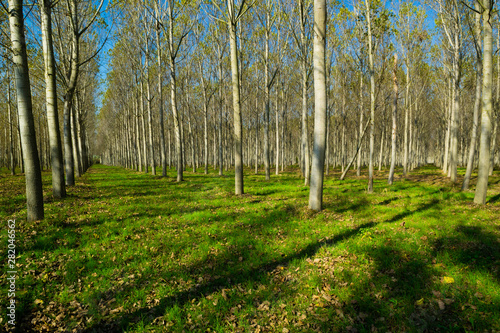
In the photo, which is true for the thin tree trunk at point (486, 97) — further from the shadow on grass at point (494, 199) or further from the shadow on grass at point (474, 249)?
the shadow on grass at point (474, 249)

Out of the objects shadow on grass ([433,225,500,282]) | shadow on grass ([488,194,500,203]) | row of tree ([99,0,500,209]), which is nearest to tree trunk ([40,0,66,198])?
row of tree ([99,0,500,209])

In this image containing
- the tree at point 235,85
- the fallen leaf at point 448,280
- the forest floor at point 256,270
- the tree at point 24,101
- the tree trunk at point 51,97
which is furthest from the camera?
the tree at point 235,85

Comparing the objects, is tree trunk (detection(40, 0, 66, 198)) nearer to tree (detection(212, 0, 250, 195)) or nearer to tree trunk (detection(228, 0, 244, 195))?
tree (detection(212, 0, 250, 195))

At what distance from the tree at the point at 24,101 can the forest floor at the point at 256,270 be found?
3.68 feet

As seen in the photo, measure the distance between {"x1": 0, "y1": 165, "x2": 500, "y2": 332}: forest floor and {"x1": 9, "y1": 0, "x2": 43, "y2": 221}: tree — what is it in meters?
1.12

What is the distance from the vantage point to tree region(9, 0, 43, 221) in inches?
221

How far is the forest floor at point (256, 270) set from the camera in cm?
336

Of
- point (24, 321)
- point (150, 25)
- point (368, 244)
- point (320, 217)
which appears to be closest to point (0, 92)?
point (150, 25)

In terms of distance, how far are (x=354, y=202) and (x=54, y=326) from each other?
358 inches

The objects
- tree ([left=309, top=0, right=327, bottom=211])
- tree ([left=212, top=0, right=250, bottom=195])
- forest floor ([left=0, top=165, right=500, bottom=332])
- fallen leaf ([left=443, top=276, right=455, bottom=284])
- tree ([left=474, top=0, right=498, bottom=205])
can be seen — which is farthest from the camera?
tree ([left=212, top=0, right=250, bottom=195])

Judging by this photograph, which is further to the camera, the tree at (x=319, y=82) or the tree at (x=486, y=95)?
the tree at (x=486, y=95)

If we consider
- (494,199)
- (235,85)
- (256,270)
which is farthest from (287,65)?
(256,270)

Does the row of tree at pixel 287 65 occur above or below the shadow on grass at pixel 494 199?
above

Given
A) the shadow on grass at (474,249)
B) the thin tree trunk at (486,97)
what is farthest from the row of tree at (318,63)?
the shadow on grass at (474,249)
